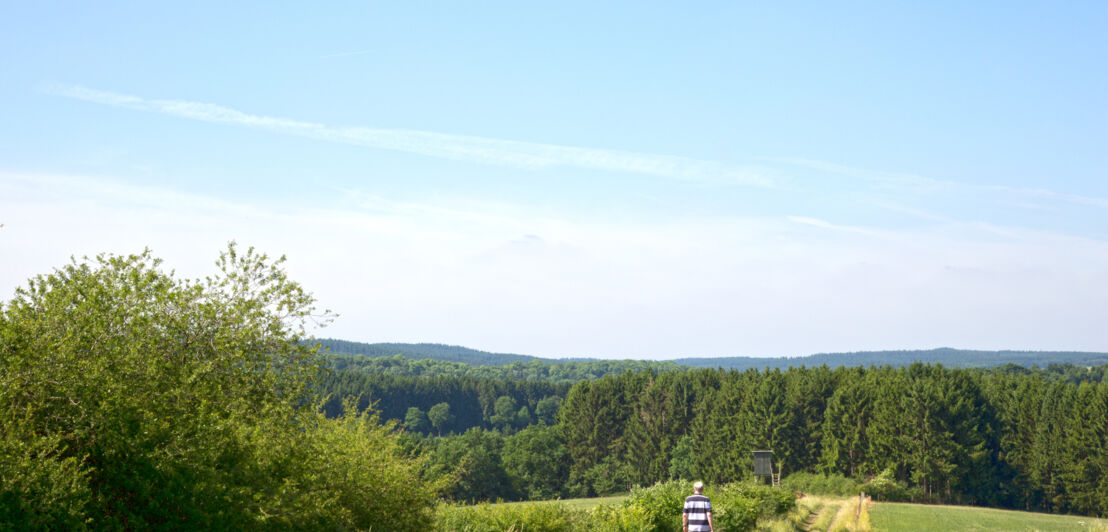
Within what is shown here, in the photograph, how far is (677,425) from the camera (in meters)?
92.5

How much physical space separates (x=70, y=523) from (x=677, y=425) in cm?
8670

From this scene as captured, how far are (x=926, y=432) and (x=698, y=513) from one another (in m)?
60.5

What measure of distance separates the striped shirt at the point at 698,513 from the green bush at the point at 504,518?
3.55 meters

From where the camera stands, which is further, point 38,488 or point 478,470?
point 478,470

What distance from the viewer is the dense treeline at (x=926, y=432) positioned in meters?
67.6

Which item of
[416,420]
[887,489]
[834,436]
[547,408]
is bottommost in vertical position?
[416,420]

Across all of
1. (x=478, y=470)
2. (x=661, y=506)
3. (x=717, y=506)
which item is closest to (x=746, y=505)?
(x=717, y=506)

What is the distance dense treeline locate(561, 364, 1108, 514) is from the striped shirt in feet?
175

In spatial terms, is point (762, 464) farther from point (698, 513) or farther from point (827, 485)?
point (698, 513)

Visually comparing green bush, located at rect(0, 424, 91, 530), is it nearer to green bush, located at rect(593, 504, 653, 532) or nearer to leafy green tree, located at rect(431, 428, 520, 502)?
green bush, located at rect(593, 504, 653, 532)

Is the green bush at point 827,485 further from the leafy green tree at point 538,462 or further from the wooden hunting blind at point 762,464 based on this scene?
the leafy green tree at point 538,462

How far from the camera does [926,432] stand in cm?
6944

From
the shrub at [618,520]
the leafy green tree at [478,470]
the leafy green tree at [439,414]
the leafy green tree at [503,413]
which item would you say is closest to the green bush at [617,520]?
the shrub at [618,520]

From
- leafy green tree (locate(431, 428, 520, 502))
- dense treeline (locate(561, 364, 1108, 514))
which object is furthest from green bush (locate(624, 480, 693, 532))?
leafy green tree (locate(431, 428, 520, 502))
